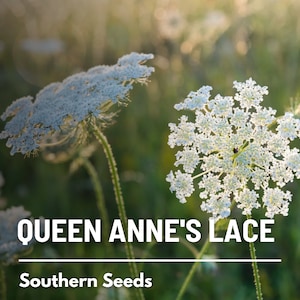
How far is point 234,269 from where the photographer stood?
2.45 m

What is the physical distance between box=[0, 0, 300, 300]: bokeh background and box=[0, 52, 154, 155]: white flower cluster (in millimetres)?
605

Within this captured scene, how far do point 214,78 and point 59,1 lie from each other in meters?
1.25

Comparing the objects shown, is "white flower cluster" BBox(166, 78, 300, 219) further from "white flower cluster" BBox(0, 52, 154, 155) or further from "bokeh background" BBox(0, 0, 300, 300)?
"bokeh background" BBox(0, 0, 300, 300)

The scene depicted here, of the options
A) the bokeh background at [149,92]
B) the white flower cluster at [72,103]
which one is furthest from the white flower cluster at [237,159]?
the bokeh background at [149,92]

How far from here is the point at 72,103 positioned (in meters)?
1.43

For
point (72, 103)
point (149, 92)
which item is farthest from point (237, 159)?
point (149, 92)

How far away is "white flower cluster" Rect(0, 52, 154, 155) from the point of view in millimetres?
1386

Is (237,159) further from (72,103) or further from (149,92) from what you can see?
(149,92)

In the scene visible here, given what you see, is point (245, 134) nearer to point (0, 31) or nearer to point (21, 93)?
point (21, 93)

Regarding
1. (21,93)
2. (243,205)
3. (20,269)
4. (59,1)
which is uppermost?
(59,1)

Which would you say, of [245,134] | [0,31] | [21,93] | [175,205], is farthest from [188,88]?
[245,134]

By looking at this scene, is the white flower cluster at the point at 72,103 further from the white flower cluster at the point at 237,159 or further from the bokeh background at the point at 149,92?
the bokeh background at the point at 149,92

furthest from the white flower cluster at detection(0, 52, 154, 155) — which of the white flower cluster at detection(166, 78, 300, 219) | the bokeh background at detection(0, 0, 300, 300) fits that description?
the bokeh background at detection(0, 0, 300, 300)

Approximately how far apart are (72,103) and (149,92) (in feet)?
6.81
